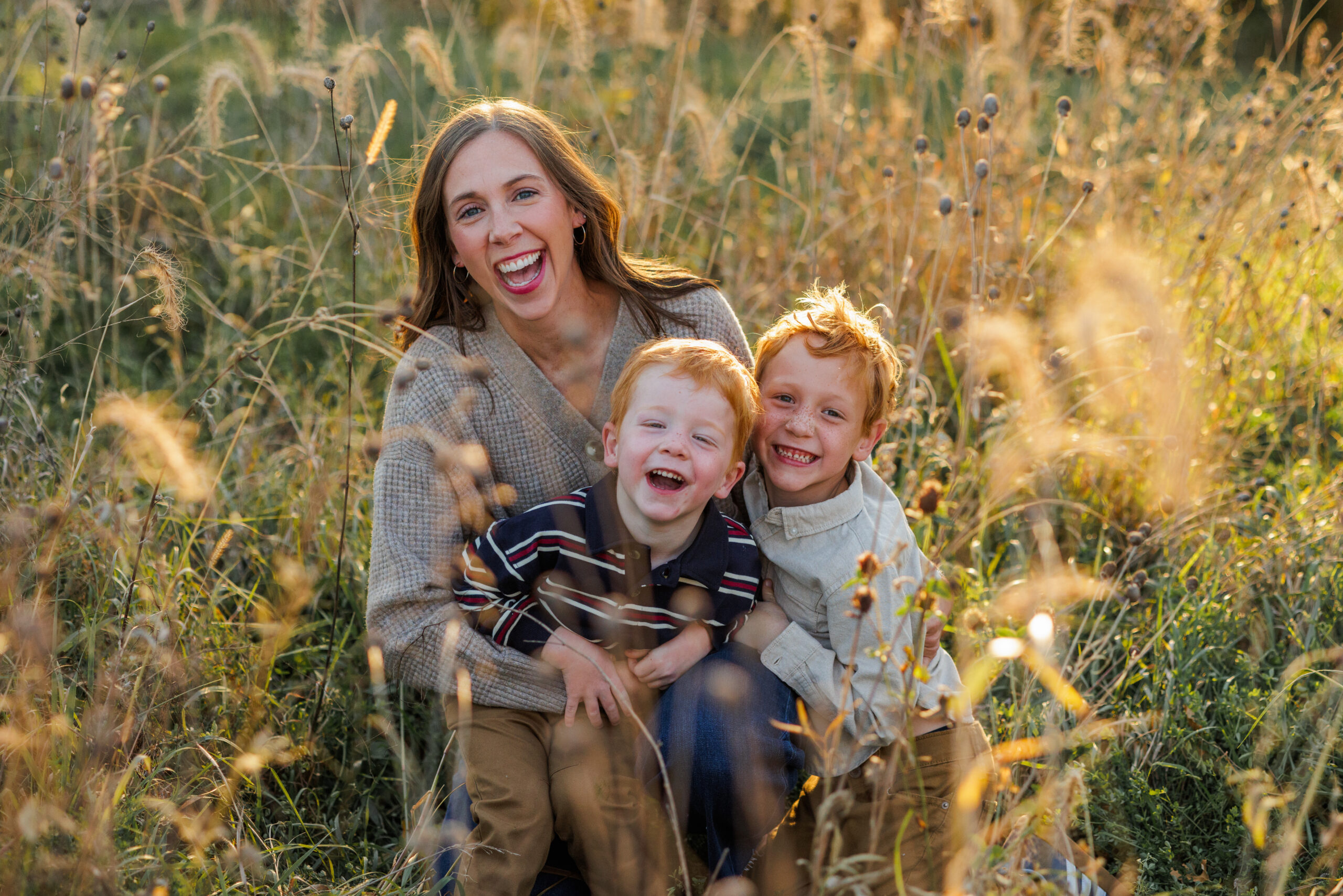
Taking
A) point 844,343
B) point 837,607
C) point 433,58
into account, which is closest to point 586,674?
point 837,607

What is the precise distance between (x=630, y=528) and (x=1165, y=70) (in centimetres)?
375

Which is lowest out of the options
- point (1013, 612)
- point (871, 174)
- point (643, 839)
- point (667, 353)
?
point (643, 839)

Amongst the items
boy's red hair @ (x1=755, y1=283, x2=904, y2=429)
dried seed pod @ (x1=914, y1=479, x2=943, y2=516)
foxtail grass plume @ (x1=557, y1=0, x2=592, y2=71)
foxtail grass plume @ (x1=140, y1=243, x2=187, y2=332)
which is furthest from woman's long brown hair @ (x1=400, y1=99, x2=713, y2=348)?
dried seed pod @ (x1=914, y1=479, x2=943, y2=516)

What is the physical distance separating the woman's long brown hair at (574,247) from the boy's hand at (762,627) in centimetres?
76

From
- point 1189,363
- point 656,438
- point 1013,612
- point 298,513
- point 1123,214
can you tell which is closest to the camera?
point 656,438

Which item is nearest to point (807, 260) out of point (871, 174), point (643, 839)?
point (871, 174)

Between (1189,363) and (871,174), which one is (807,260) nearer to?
(871,174)

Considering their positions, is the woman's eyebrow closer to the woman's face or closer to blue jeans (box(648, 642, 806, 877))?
the woman's face

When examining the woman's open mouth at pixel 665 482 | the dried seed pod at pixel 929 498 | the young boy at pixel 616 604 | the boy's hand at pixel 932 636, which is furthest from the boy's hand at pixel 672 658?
the dried seed pod at pixel 929 498

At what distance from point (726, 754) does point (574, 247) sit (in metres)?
1.28

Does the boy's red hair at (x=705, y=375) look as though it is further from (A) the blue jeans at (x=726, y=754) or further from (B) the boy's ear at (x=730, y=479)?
(A) the blue jeans at (x=726, y=754)

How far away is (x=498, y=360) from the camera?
2.46 meters

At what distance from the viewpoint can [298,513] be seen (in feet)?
9.74

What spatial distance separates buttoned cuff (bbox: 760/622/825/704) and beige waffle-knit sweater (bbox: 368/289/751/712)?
471mm
